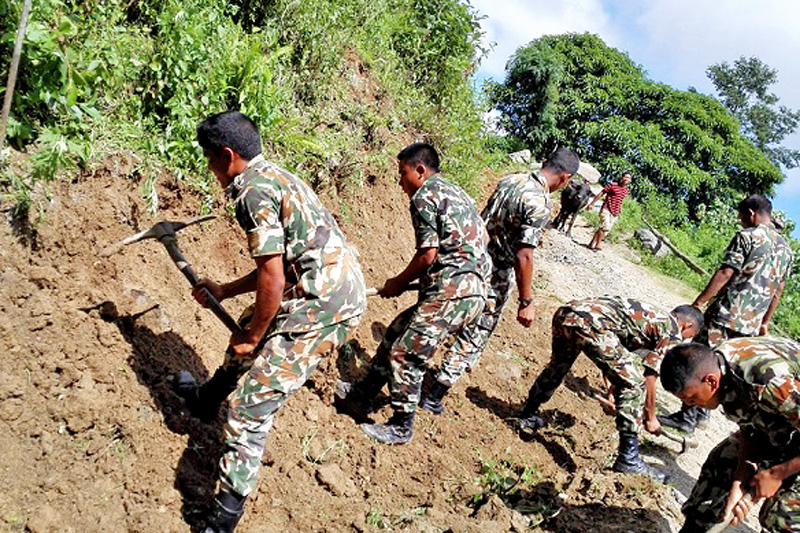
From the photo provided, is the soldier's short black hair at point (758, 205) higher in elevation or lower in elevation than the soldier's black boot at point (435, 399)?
higher

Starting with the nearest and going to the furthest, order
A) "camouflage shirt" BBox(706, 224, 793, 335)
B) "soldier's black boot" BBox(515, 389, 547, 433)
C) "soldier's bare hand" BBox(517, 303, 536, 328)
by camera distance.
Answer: "soldier's bare hand" BBox(517, 303, 536, 328) < "soldier's black boot" BBox(515, 389, 547, 433) < "camouflage shirt" BBox(706, 224, 793, 335)

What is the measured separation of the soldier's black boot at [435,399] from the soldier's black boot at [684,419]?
235 cm

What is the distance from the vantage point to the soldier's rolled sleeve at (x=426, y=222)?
13.9ft

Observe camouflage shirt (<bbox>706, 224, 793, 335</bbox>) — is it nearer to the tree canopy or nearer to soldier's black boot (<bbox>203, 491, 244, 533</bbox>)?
soldier's black boot (<bbox>203, 491, 244, 533</bbox>)

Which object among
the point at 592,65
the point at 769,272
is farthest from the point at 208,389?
the point at 592,65

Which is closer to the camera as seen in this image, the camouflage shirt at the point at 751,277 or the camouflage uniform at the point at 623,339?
the camouflage uniform at the point at 623,339

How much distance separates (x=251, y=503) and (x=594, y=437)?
3250 millimetres

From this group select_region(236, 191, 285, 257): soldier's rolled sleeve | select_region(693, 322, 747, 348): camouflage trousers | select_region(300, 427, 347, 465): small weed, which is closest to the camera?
select_region(236, 191, 285, 257): soldier's rolled sleeve

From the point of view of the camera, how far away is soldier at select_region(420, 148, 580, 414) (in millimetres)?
4734

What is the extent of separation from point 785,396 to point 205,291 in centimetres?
293

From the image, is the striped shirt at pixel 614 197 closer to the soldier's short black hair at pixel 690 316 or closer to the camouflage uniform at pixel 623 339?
the soldier's short black hair at pixel 690 316

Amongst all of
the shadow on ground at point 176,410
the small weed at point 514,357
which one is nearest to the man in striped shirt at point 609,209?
the small weed at point 514,357

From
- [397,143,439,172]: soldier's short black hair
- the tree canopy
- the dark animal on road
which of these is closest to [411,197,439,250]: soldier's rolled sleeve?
[397,143,439,172]: soldier's short black hair

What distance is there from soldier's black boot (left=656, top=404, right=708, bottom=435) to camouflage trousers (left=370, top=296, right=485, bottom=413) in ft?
9.30
